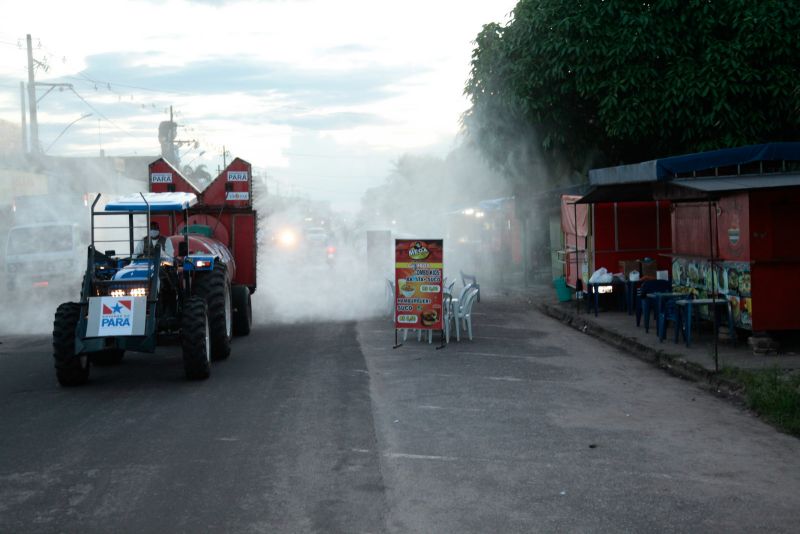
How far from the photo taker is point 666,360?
13.5m

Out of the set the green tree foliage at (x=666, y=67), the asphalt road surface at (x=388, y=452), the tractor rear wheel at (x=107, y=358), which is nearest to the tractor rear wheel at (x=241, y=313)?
the tractor rear wheel at (x=107, y=358)

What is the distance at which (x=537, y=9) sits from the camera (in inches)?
887

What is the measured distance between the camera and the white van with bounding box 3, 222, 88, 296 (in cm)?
2552

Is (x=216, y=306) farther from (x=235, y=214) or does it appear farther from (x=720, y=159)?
(x=720, y=159)

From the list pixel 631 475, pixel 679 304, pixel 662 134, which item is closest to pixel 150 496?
pixel 631 475

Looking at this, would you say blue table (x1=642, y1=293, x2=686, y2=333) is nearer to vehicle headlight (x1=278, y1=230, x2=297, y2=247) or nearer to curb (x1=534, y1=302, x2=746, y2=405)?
curb (x1=534, y1=302, x2=746, y2=405)

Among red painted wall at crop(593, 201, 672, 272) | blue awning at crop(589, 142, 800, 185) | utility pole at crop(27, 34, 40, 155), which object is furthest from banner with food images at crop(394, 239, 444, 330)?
utility pole at crop(27, 34, 40, 155)

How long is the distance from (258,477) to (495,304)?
58.1ft

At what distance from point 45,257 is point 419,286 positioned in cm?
1473

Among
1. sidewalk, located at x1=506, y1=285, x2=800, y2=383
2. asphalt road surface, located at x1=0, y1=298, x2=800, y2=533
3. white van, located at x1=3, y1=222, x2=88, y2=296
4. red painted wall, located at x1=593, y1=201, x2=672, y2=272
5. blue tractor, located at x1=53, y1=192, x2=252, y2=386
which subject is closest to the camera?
asphalt road surface, located at x1=0, y1=298, x2=800, y2=533

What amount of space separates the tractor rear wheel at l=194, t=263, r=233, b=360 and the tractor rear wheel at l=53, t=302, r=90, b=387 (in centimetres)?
230

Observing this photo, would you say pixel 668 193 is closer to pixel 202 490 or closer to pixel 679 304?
pixel 679 304

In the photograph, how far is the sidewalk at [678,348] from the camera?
1241 cm

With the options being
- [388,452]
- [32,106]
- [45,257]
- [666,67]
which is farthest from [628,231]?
[32,106]
